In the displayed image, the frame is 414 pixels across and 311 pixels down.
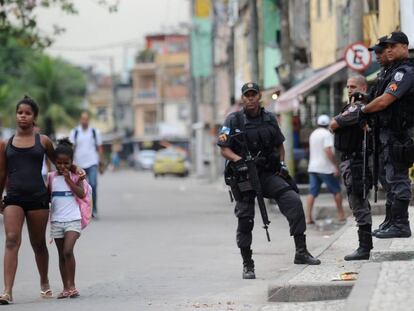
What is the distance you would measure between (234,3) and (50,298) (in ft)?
124

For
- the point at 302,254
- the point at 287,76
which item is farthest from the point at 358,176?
the point at 287,76

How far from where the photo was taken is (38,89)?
7700 cm

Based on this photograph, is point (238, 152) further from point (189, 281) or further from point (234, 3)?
point (234, 3)

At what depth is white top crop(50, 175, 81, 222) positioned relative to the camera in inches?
383

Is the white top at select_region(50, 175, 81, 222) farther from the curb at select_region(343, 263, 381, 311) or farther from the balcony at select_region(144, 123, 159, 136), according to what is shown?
the balcony at select_region(144, 123, 159, 136)

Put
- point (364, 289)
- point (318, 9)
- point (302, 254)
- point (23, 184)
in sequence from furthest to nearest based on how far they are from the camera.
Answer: point (318, 9)
point (302, 254)
point (23, 184)
point (364, 289)

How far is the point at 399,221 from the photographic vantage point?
10.1 metres

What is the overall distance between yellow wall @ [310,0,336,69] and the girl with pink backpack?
17678 millimetres

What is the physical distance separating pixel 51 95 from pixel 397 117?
69.5 metres

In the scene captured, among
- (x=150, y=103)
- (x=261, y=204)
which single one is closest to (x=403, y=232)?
(x=261, y=204)

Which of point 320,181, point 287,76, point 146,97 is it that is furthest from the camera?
point 146,97

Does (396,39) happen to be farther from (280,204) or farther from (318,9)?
(318,9)

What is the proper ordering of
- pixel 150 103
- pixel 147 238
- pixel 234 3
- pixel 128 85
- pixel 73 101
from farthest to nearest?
pixel 128 85
pixel 150 103
pixel 73 101
pixel 234 3
pixel 147 238

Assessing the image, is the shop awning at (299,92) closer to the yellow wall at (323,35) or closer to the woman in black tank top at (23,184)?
the yellow wall at (323,35)
